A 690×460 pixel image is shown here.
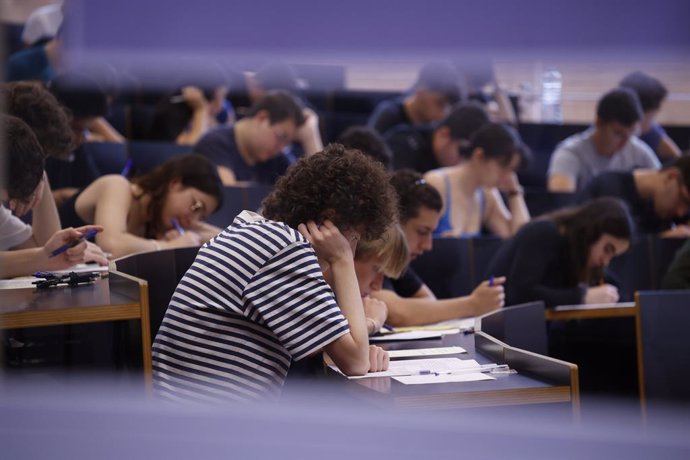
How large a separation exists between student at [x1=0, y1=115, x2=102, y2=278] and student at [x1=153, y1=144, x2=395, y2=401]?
47 cm

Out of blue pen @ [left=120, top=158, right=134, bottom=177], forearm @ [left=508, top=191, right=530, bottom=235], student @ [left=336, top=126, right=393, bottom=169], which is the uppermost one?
student @ [left=336, top=126, right=393, bottom=169]

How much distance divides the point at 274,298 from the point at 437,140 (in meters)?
3.23

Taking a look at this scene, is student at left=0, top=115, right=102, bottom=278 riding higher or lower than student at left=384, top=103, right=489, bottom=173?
lower

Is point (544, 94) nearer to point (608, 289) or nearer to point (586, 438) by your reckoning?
point (608, 289)

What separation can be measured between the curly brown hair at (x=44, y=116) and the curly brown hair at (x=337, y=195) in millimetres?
962

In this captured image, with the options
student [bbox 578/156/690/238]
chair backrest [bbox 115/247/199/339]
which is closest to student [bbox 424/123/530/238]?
student [bbox 578/156/690/238]

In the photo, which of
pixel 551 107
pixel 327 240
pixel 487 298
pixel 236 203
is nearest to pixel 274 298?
pixel 327 240

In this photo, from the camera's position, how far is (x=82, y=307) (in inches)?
78.2

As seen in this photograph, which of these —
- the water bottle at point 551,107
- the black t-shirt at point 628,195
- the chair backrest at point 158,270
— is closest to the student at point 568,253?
the black t-shirt at point 628,195

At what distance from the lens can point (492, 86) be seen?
Answer: 240 inches

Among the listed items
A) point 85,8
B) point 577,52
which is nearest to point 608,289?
point 577,52

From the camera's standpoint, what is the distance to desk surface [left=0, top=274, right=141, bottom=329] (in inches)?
75.0

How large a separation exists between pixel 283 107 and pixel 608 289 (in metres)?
1.71

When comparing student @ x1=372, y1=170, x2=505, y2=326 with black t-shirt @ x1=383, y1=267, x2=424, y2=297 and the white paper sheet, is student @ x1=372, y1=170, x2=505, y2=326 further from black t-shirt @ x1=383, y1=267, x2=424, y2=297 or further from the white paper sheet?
the white paper sheet
